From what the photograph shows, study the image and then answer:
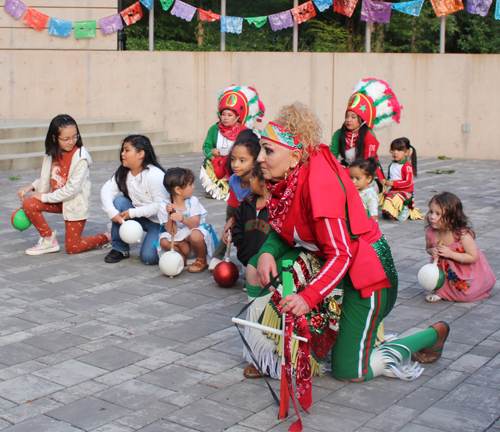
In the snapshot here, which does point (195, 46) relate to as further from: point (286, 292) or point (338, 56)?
point (286, 292)

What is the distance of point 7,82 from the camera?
15.7 m

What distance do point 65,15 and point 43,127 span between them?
333 centimetres

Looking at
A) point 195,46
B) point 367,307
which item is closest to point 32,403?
point 367,307

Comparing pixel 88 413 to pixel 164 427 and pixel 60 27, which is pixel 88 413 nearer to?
pixel 164 427

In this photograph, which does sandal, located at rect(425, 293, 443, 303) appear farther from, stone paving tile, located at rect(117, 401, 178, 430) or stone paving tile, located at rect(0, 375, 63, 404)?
stone paving tile, located at rect(0, 375, 63, 404)

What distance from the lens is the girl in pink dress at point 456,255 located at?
519 cm

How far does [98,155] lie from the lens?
13.5 m

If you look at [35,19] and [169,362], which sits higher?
[35,19]

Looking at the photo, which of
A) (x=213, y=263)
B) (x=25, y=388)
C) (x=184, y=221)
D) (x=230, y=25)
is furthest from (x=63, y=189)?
(x=230, y=25)

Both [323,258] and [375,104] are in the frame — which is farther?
[375,104]

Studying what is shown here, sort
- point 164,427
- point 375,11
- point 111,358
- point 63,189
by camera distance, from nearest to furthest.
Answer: point 164,427, point 111,358, point 63,189, point 375,11

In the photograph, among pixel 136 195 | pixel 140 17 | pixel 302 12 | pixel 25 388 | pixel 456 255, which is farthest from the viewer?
pixel 140 17

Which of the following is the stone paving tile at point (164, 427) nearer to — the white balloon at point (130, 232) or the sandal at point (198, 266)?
the sandal at point (198, 266)

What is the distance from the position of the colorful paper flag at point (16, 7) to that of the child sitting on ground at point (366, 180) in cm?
1103
